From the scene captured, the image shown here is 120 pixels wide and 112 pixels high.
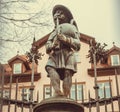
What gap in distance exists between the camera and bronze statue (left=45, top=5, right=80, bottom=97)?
4.49m

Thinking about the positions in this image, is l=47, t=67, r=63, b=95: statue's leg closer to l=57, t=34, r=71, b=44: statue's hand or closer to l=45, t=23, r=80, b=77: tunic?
l=45, t=23, r=80, b=77: tunic

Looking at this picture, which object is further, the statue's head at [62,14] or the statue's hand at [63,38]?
the statue's head at [62,14]

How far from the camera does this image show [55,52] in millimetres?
4637

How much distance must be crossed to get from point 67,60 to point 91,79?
14.2 m

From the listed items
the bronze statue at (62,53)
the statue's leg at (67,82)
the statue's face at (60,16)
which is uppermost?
the statue's face at (60,16)

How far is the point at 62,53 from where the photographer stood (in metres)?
4.60

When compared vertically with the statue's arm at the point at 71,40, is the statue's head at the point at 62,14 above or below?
above

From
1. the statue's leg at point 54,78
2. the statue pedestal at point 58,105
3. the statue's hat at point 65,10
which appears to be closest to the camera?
the statue pedestal at point 58,105

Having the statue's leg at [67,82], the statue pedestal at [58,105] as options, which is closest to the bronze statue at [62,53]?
the statue's leg at [67,82]

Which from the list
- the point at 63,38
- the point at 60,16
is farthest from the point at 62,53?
the point at 60,16

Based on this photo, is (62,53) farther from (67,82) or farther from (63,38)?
(67,82)

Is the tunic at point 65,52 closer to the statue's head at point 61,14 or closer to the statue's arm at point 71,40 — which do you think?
the statue's arm at point 71,40

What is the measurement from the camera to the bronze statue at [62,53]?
14.7 ft

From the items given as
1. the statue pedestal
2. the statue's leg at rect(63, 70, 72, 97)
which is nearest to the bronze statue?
the statue's leg at rect(63, 70, 72, 97)
